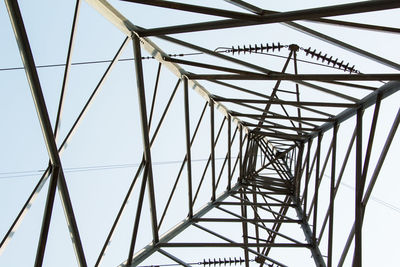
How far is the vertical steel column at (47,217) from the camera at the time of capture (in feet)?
12.8

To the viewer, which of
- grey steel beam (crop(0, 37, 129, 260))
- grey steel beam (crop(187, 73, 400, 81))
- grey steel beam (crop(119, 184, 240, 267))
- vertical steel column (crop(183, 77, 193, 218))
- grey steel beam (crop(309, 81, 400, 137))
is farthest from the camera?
vertical steel column (crop(183, 77, 193, 218))

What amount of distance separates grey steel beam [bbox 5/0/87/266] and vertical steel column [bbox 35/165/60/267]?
0.07 m

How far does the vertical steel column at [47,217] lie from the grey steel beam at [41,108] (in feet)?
0.24

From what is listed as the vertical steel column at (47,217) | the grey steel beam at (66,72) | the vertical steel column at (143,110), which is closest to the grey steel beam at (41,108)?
the vertical steel column at (47,217)

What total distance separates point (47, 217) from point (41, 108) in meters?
1.14

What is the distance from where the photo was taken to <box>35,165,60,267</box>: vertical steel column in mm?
3916

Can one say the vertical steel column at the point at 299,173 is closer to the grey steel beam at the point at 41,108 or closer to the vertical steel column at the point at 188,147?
the vertical steel column at the point at 188,147

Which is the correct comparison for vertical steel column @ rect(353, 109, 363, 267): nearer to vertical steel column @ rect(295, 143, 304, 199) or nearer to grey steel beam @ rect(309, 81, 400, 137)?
grey steel beam @ rect(309, 81, 400, 137)

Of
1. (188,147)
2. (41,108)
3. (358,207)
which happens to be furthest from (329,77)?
(41,108)

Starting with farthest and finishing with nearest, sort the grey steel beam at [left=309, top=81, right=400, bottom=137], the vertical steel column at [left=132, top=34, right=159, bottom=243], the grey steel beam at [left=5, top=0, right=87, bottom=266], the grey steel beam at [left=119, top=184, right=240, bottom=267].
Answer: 1. the grey steel beam at [left=119, top=184, right=240, bottom=267]
2. the grey steel beam at [left=309, top=81, right=400, bottom=137]
3. the vertical steel column at [left=132, top=34, right=159, bottom=243]
4. the grey steel beam at [left=5, top=0, right=87, bottom=266]

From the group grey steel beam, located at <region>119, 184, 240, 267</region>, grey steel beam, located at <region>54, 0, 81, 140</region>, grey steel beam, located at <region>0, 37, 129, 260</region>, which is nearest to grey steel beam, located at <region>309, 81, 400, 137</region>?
grey steel beam, located at <region>119, 184, 240, 267</region>

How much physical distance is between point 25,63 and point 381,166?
5.31m

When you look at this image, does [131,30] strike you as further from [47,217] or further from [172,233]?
[172,233]

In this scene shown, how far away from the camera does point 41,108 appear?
13.2 feet
